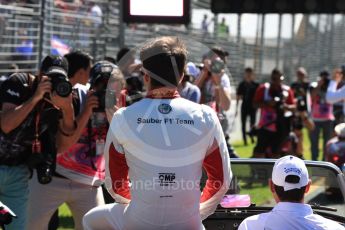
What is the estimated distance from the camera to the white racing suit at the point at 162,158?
3.92 metres

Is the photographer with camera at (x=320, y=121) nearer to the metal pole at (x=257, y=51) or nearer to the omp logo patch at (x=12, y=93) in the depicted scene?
the omp logo patch at (x=12, y=93)

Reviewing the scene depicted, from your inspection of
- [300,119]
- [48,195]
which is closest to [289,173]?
[48,195]

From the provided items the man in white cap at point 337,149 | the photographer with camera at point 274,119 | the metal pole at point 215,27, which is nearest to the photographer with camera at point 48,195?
the man in white cap at point 337,149

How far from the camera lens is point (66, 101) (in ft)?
19.2

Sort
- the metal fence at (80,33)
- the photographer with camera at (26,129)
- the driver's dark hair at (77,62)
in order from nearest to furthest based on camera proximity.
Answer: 1. the photographer with camera at (26,129)
2. the driver's dark hair at (77,62)
3. the metal fence at (80,33)

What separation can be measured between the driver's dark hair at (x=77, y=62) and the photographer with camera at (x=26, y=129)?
0.75 meters

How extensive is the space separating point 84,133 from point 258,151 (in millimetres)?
6808

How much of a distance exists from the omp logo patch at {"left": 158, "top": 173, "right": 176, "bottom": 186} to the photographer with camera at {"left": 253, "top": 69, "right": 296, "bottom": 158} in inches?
351

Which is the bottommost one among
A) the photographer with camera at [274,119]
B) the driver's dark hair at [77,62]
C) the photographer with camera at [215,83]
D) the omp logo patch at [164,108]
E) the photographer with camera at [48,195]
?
the photographer with camera at [274,119]

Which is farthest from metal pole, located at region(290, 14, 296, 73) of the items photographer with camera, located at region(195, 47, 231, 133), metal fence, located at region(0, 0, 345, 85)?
photographer with camera, located at region(195, 47, 231, 133)

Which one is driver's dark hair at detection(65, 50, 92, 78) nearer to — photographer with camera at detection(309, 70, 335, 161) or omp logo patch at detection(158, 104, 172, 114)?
omp logo patch at detection(158, 104, 172, 114)

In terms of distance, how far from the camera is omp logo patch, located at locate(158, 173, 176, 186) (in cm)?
393

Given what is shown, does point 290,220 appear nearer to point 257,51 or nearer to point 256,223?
point 256,223

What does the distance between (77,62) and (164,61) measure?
8.92ft
